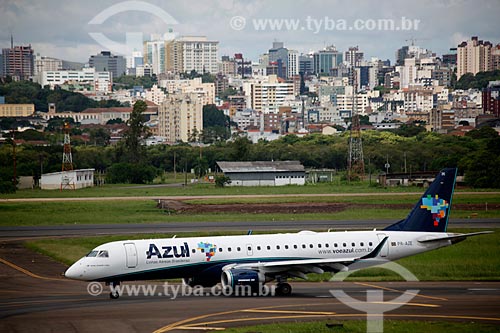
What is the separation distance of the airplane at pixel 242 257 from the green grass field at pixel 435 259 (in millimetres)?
3840

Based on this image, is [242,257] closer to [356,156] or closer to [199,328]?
[199,328]

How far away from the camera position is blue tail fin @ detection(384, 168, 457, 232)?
50781 millimetres

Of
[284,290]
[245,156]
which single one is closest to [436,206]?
[284,290]

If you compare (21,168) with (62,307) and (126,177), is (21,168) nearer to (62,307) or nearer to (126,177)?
(126,177)

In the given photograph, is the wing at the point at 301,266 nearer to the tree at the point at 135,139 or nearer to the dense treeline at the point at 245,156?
the dense treeline at the point at 245,156

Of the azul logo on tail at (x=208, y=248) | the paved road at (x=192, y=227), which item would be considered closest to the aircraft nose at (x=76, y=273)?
the azul logo on tail at (x=208, y=248)

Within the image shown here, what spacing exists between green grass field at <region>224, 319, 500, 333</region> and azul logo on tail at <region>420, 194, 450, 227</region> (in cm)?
1294

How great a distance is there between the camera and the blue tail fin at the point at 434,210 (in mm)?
50781

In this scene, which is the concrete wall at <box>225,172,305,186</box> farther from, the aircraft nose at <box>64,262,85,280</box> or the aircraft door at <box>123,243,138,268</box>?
the aircraft nose at <box>64,262,85,280</box>

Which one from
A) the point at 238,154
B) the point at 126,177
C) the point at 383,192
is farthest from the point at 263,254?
the point at 238,154

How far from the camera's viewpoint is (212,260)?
46312 mm

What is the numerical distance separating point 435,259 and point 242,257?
1684 cm

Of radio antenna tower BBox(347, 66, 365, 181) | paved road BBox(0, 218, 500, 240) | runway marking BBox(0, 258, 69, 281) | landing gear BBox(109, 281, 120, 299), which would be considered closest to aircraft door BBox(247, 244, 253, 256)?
landing gear BBox(109, 281, 120, 299)

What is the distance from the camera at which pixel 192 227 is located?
78.1m
